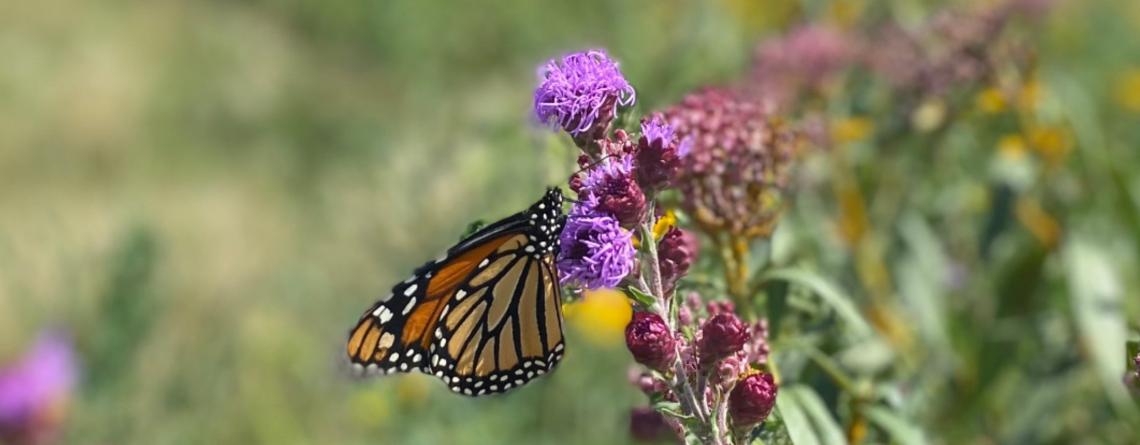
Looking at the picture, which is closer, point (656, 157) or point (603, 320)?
point (656, 157)

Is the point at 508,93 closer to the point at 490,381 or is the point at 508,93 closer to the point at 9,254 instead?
the point at 9,254

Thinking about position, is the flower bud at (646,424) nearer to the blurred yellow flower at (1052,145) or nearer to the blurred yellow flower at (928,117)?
the blurred yellow flower at (928,117)

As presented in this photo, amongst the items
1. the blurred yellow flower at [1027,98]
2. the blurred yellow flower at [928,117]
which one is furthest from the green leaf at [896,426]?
the blurred yellow flower at [1027,98]

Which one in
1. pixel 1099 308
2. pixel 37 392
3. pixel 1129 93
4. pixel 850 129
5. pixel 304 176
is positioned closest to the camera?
pixel 1099 308

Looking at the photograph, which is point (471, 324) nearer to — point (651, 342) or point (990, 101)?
point (651, 342)

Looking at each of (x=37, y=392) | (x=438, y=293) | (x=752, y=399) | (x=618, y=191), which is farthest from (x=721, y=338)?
(x=37, y=392)
